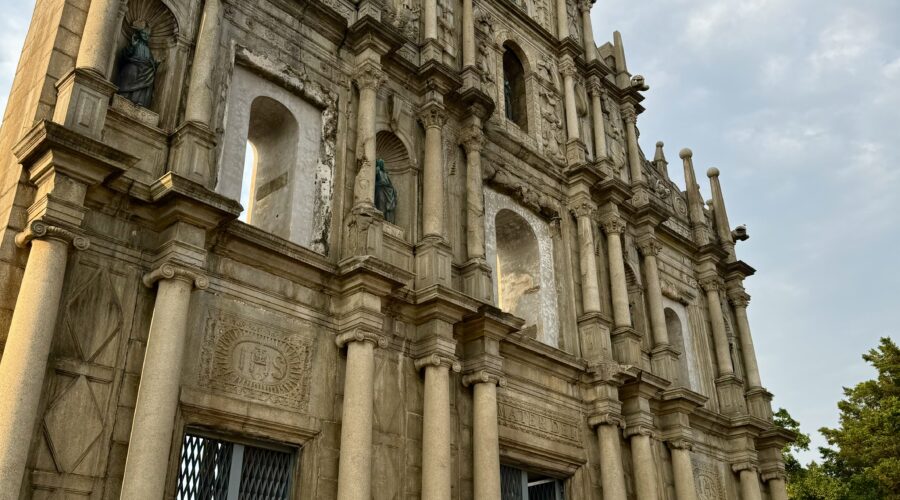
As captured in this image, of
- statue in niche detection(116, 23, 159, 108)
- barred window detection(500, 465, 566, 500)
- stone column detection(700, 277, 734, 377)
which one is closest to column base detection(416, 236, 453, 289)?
barred window detection(500, 465, 566, 500)

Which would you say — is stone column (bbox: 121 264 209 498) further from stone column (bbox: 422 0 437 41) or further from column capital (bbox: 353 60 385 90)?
stone column (bbox: 422 0 437 41)

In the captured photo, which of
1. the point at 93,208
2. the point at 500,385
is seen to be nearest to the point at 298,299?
the point at 93,208

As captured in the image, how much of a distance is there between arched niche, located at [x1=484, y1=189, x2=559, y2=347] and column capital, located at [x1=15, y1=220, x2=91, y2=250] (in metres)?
6.75

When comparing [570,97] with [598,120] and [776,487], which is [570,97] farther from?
[776,487]

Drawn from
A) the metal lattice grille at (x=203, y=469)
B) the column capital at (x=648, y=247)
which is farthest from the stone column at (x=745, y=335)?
the metal lattice grille at (x=203, y=469)

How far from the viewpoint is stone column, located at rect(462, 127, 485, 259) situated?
40.2 ft

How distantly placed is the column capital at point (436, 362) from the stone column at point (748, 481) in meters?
8.06

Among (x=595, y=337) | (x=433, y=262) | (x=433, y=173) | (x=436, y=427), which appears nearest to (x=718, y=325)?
(x=595, y=337)

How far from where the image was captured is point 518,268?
14.3 metres

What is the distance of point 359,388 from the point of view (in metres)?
9.39

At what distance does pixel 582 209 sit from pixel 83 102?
29.4ft

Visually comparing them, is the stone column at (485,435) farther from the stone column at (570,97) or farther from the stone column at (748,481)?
the stone column at (748,481)

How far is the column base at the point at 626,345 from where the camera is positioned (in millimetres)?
14031

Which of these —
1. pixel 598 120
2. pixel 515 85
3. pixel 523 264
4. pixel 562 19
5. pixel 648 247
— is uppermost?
pixel 562 19
